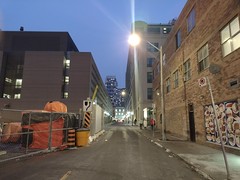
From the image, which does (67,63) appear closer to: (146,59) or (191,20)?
(146,59)

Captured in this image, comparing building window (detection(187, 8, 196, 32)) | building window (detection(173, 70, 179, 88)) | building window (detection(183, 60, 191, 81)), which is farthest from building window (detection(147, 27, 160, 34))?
building window (detection(183, 60, 191, 81))

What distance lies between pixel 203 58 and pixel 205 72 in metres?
1.20

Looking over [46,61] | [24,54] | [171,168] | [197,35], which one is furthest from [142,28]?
[171,168]

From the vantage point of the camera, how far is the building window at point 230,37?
11.2 meters

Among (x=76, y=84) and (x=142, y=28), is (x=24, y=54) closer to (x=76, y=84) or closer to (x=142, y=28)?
(x=76, y=84)

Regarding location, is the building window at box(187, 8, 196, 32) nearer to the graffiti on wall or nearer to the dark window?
the graffiti on wall

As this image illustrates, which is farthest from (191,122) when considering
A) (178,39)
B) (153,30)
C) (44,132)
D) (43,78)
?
(43,78)

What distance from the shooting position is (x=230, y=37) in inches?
464

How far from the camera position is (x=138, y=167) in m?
8.20

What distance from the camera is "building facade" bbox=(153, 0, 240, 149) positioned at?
37.2ft

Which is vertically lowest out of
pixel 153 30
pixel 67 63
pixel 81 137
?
pixel 81 137

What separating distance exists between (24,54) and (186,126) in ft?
211

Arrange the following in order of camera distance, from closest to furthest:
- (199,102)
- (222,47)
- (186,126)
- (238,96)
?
(238,96) → (222,47) → (199,102) → (186,126)

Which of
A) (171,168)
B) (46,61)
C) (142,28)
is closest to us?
(171,168)
